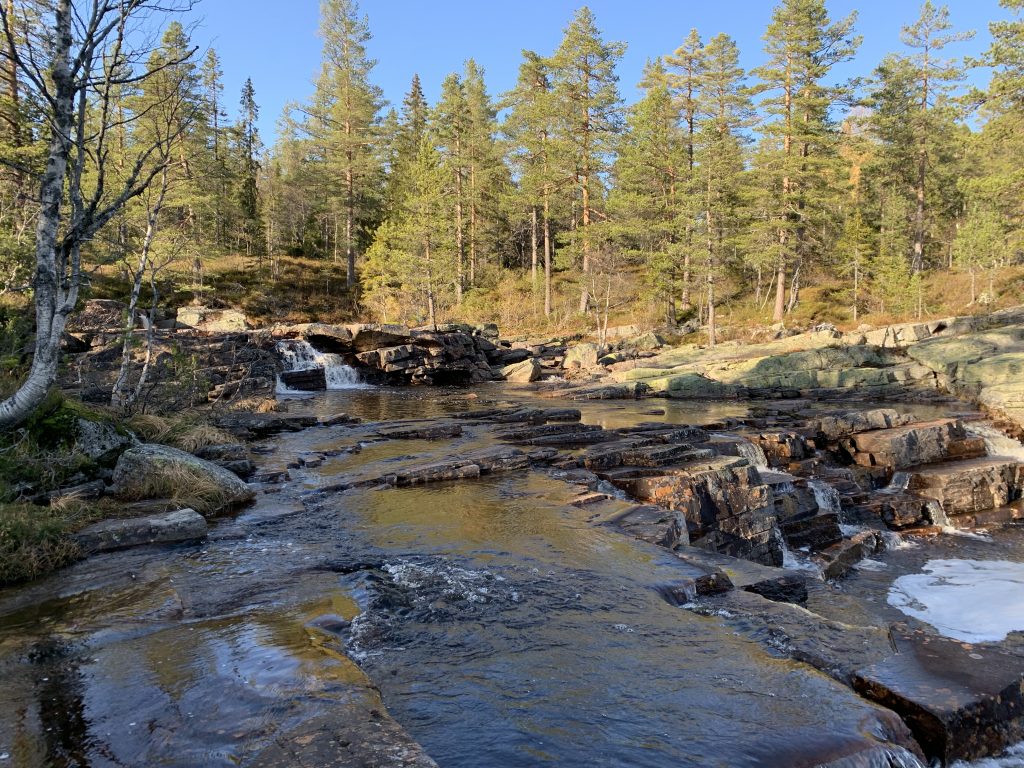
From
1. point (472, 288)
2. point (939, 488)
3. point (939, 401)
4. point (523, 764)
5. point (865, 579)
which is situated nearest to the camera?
point (523, 764)

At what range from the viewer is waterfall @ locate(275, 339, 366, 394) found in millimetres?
27234

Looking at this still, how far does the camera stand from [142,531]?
7258mm

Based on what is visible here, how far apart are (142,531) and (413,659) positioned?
14.7 ft

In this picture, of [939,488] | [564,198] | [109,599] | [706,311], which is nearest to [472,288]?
→ [564,198]

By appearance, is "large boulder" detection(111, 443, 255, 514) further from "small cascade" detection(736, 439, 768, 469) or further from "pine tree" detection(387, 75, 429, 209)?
"pine tree" detection(387, 75, 429, 209)

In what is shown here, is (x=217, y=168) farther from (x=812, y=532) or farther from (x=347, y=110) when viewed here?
(x=812, y=532)

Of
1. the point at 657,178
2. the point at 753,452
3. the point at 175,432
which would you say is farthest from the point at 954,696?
the point at 657,178

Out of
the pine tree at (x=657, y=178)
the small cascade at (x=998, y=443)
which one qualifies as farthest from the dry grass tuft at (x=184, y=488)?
the pine tree at (x=657, y=178)

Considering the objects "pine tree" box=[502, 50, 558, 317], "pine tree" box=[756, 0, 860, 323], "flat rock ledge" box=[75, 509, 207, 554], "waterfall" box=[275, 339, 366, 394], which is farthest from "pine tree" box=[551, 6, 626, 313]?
"flat rock ledge" box=[75, 509, 207, 554]

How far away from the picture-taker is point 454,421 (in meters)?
16.7

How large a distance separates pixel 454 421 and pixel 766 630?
11998 mm

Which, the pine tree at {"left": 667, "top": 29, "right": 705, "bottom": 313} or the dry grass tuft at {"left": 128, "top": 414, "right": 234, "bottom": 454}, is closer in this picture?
the dry grass tuft at {"left": 128, "top": 414, "right": 234, "bottom": 454}

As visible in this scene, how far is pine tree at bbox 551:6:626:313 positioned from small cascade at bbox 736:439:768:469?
2631 cm

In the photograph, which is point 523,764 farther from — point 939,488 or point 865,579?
point 939,488
